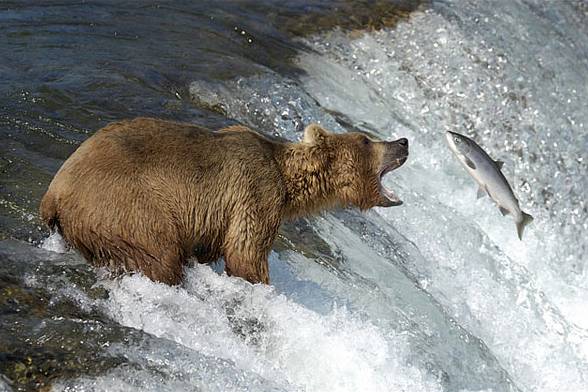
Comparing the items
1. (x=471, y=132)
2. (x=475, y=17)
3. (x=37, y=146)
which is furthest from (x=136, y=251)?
(x=475, y=17)

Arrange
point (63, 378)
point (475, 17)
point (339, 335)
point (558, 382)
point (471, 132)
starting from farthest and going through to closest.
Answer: point (475, 17) < point (471, 132) < point (558, 382) < point (339, 335) < point (63, 378)

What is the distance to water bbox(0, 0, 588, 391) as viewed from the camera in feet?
14.3

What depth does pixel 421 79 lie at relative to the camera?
32.4 ft

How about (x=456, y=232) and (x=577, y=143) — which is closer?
(x=456, y=232)

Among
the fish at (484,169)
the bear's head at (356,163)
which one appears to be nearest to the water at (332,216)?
the bear's head at (356,163)

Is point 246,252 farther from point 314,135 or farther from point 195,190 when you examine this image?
point 314,135

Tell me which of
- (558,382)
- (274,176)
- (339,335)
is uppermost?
(274,176)

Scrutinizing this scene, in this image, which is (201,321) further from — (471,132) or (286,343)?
(471,132)

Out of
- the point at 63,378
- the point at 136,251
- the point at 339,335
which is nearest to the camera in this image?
the point at 63,378

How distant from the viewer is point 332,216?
6559 mm

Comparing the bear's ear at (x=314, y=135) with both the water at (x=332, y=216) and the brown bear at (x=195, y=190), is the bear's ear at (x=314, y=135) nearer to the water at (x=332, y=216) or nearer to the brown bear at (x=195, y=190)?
the brown bear at (x=195, y=190)

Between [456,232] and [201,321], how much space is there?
11.0ft

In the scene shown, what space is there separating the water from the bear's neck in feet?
1.31

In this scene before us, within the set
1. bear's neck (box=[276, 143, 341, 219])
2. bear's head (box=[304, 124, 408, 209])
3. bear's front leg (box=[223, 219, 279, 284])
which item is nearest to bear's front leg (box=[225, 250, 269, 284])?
bear's front leg (box=[223, 219, 279, 284])
